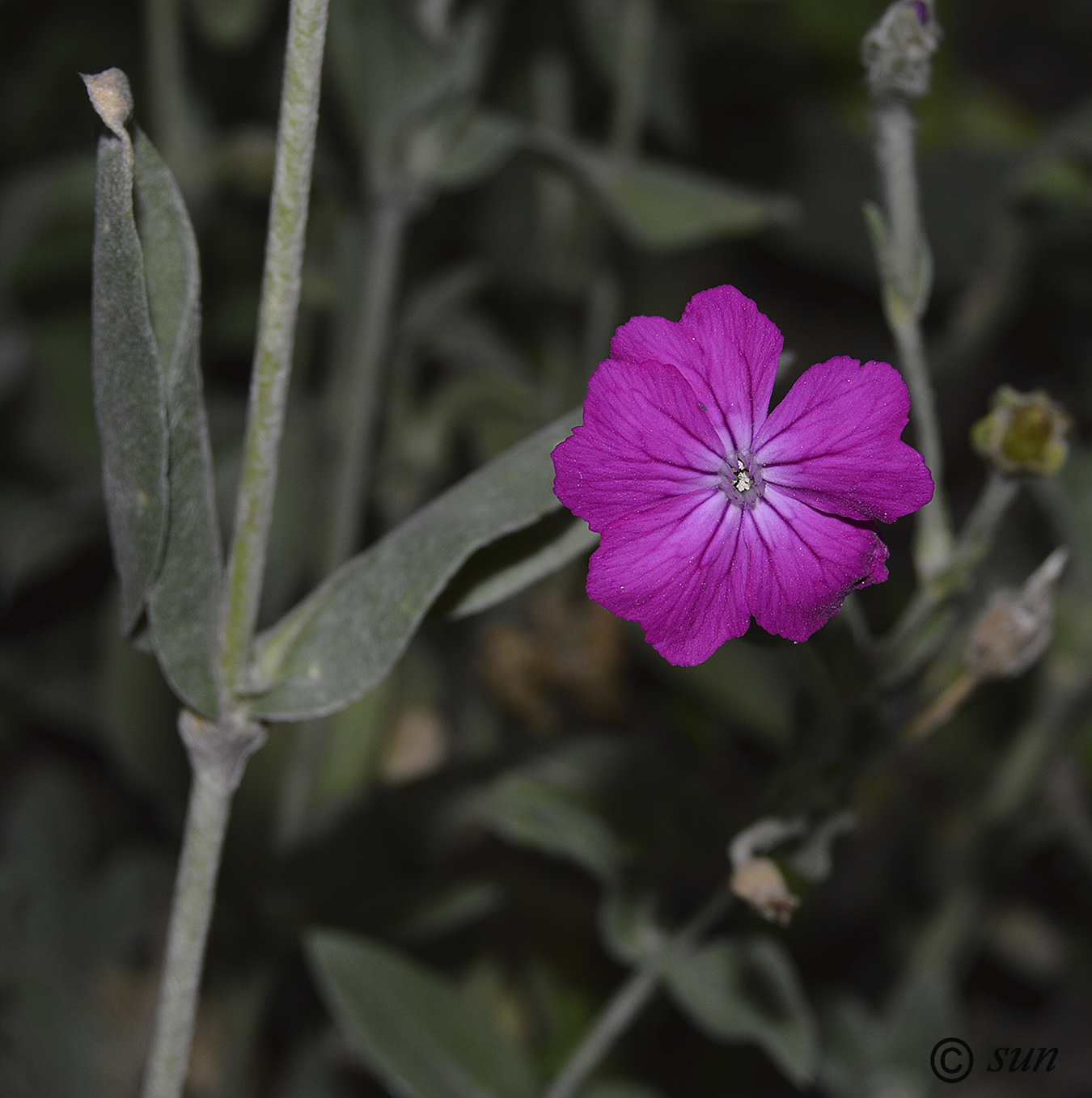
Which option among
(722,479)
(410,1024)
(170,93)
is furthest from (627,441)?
(170,93)

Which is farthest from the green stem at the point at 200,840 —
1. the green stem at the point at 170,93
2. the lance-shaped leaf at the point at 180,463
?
the green stem at the point at 170,93

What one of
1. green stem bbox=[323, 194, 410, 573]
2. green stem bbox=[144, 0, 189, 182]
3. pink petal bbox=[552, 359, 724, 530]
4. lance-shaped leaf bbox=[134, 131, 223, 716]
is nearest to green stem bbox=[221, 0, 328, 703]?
lance-shaped leaf bbox=[134, 131, 223, 716]

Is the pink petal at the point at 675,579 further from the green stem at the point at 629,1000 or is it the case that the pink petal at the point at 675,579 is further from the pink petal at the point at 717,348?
the green stem at the point at 629,1000

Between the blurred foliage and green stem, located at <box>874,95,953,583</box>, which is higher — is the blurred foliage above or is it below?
below

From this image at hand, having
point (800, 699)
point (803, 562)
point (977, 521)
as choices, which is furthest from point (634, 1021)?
point (803, 562)

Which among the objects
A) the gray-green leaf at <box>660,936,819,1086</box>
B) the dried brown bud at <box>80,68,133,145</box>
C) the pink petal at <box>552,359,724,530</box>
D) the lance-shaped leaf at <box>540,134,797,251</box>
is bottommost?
the gray-green leaf at <box>660,936,819,1086</box>

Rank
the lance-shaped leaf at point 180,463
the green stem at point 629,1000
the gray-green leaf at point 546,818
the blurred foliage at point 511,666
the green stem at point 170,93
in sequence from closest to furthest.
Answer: the lance-shaped leaf at point 180,463 < the green stem at point 629,1000 < the gray-green leaf at point 546,818 < the blurred foliage at point 511,666 < the green stem at point 170,93

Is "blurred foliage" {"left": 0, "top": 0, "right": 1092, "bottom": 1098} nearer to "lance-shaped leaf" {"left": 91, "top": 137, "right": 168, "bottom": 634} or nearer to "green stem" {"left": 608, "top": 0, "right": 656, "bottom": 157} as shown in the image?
"green stem" {"left": 608, "top": 0, "right": 656, "bottom": 157}
